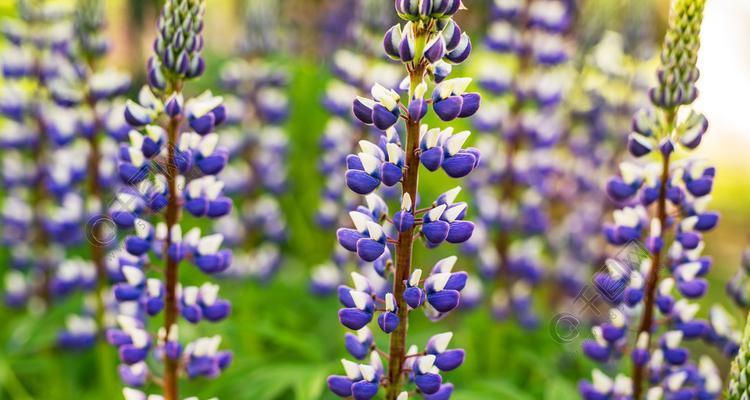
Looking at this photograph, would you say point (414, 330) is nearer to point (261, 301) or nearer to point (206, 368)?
point (261, 301)

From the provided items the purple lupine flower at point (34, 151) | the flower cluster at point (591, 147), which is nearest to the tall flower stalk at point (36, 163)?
the purple lupine flower at point (34, 151)

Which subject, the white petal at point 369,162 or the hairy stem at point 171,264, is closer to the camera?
the white petal at point 369,162

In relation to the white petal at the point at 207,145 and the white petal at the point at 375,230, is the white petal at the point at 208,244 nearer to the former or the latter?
the white petal at the point at 207,145

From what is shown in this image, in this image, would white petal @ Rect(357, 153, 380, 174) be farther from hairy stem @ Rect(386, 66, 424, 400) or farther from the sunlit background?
the sunlit background

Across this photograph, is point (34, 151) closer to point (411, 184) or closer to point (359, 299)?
point (359, 299)

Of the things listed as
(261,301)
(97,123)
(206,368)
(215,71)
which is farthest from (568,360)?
(215,71)
